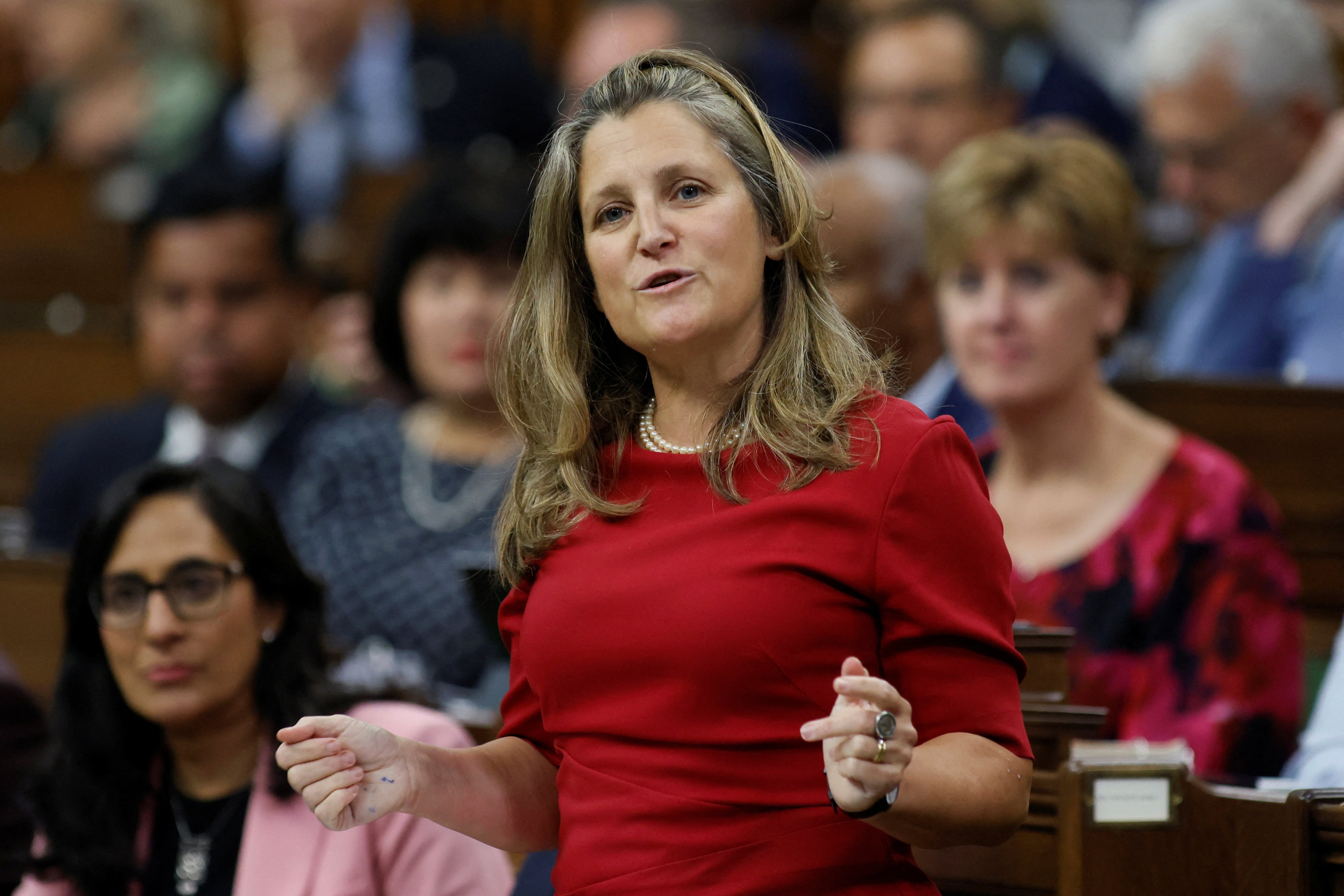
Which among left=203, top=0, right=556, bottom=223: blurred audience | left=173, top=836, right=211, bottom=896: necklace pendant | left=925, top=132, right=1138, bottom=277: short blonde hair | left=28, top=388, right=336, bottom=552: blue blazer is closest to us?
left=173, top=836, right=211, bottom=896: necklace pendant

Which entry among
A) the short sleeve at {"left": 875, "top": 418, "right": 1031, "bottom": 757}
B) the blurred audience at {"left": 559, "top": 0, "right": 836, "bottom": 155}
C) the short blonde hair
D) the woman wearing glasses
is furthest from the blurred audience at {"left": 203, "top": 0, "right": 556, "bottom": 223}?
the short sleeve at {"left": 875, "top": 418, "right": 1031, "bottom": 757}

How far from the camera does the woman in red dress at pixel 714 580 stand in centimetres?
113

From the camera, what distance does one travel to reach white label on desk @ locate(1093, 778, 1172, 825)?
139cm

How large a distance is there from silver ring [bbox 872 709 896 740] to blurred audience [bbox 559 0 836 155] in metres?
2.86

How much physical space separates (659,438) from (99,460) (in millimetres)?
2208

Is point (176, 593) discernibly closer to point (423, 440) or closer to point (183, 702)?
point (183, 702)

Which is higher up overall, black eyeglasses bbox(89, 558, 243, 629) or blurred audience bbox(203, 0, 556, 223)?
blurred audience bbox(203, 0, 556, 223)

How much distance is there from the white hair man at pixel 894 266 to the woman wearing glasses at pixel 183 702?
105cm

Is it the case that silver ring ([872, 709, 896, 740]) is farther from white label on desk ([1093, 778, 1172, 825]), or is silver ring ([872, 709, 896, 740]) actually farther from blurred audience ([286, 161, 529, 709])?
blurred audience ([286, 161, 529, 709])

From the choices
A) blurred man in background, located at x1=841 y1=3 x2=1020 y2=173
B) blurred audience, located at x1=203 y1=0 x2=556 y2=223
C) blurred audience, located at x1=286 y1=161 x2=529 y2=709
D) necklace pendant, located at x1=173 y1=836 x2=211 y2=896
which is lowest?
necklace pendant, located at x1=173 y1=836 x2=211 y2=896

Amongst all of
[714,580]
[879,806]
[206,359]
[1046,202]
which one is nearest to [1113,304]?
[1046,202]

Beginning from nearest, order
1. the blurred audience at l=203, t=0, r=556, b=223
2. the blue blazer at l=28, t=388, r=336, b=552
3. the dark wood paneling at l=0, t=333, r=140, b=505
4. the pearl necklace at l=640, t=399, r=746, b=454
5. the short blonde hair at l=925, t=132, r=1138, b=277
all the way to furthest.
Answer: the pearl necklace at l=640, t=399, r=746, b=454 < the short blonde hair at l=925, t=132, r=1138, b=277 < the blue blazer at l=28, t=388, r=336, b=552 < the dark wood paneling at l=0, t=333, r=140, b=505 < the blurred audience at l=203, t=0, r=556, b=223

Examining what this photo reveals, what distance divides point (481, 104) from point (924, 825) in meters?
3.47

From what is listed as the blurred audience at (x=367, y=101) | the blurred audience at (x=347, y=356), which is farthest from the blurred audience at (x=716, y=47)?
the blurred audience at (x=347, y=356)
